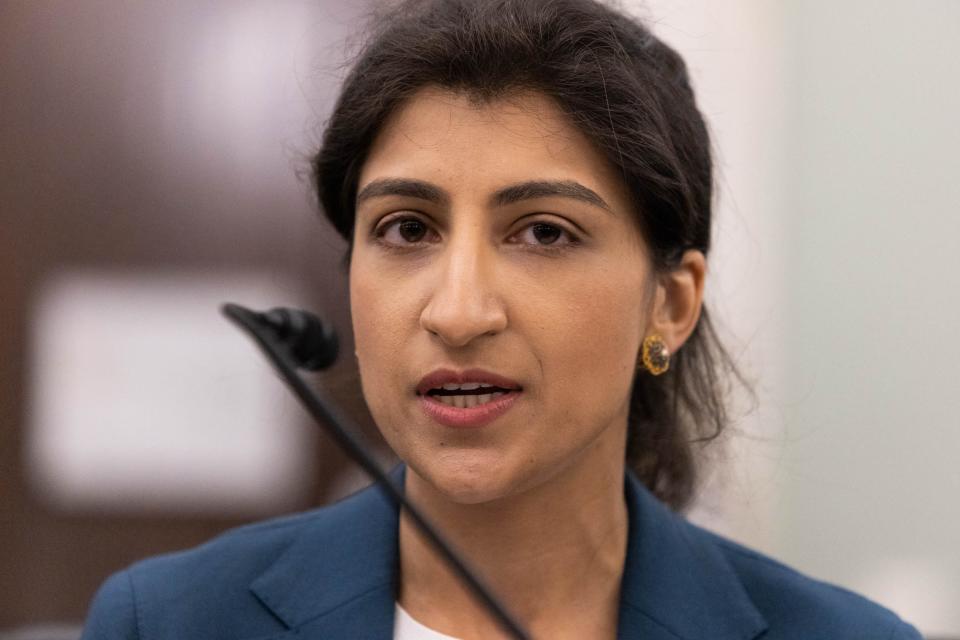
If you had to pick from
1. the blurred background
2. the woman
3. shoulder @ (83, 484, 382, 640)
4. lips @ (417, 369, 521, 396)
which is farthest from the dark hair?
the blurred background

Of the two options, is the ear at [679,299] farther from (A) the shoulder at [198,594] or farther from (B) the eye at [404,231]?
(A) the shoulder at [198,594]

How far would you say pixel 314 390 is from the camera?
3.67 ft

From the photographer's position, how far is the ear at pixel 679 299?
1622mm

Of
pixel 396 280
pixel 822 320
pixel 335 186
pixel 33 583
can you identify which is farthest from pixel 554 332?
pixel 33 583

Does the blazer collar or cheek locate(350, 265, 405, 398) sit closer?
cheek locate(350, 265, 405, 398)

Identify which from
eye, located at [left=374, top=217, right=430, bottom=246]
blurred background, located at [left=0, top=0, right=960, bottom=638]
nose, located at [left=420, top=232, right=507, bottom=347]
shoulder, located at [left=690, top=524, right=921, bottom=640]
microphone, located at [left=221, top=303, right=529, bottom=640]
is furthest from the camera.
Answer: blurred background, located at [left=0, top=0, right=960, bottom=638]

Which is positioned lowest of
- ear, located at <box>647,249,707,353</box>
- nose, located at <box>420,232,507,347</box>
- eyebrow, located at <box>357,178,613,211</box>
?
ear, located at <box>647,249,707,353</box>

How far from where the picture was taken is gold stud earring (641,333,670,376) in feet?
5.26

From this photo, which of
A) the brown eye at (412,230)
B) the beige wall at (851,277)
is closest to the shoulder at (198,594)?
the brown eye at (412,230)

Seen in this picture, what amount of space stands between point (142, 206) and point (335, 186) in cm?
111

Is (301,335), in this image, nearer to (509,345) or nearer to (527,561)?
(509,345)

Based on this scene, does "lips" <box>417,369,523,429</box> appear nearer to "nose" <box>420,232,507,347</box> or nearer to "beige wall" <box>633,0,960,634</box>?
"nose" <box>420,232,507,347</box>

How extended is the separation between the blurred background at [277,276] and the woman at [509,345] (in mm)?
955

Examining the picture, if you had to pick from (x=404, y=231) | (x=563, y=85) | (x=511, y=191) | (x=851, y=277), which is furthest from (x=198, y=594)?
(x=851, y=277)
